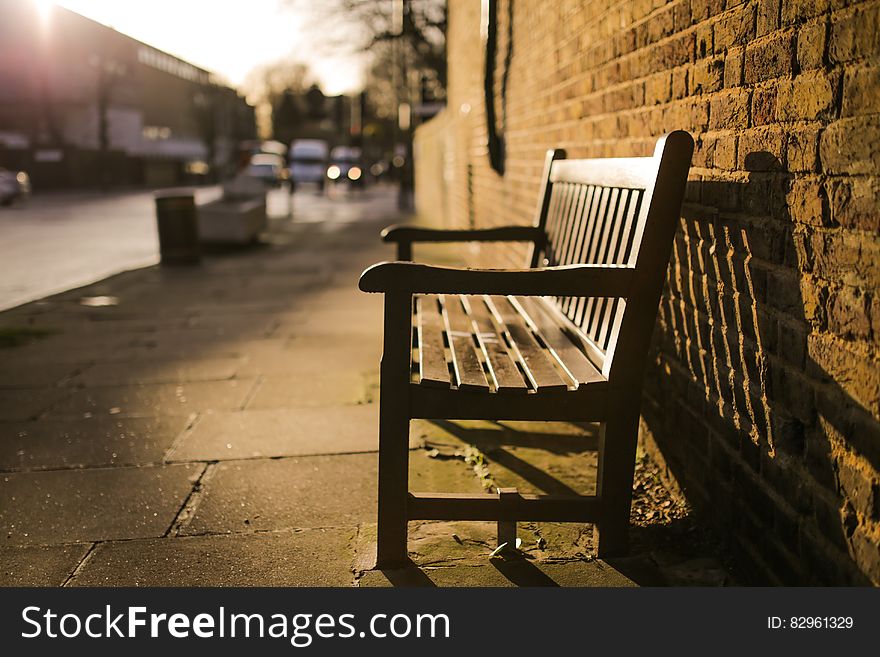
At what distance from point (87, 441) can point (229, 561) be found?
1.57 meters

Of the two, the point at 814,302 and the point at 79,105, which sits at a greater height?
the point at 79,105

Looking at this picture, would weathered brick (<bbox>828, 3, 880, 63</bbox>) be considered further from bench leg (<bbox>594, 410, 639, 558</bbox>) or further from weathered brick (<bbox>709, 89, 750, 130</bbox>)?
bench leg (<bbox>594, 410, 639, 558</bbox>)

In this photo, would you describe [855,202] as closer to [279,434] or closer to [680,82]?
[680,82]

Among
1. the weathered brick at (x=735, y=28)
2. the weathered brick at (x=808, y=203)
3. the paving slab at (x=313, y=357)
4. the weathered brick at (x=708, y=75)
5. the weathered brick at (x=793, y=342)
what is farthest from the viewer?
the paving slab at (x=313, y=357)

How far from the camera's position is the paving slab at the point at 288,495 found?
296cm

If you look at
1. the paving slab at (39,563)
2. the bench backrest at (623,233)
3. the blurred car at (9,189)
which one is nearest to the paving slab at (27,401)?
the paving slab at (39,563)

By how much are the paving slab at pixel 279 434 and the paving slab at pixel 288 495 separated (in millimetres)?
128

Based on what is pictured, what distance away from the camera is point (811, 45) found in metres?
2.02

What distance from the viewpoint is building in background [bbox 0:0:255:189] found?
47.9 metres

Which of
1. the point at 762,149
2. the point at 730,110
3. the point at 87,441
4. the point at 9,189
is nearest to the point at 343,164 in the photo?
the point at 9,189
